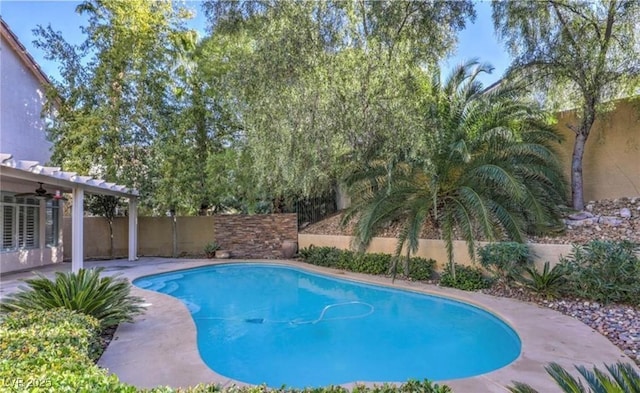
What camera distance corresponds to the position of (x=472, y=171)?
388 inches

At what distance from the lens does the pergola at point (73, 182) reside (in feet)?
27.8

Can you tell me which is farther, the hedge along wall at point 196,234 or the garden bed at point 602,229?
the hedge along wall at point 196,234

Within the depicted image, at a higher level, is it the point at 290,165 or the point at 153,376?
the point at 290,165

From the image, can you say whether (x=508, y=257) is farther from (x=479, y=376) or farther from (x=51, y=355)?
(x=51, y=355)

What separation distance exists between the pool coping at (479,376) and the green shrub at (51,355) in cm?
64

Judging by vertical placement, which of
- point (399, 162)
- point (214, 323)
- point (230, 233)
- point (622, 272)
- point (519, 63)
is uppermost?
point (519, 63)

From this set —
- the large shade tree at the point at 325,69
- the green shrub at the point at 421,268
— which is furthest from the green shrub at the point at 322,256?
the large shade tree at the point at 325,69

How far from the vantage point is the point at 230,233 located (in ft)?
56.4

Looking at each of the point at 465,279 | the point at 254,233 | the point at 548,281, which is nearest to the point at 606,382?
the point at 548,281

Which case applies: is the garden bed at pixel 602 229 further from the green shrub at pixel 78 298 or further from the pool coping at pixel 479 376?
the green shrub at pixel 78 298

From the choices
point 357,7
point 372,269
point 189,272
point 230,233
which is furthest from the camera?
point 230,233

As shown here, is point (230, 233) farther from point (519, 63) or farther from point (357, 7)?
point (519, 63)

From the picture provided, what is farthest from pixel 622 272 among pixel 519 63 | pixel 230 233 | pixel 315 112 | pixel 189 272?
pixel 230 233

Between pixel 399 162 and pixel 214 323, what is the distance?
6.27 meters
